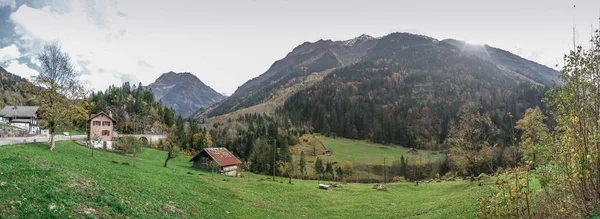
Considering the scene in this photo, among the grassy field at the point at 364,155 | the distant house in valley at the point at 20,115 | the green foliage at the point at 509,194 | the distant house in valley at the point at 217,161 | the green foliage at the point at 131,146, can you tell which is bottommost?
the grassy field at the point at 364,155

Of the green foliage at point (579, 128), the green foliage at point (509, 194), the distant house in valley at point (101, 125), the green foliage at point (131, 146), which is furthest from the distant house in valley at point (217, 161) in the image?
the green foliage at point (579, 128)

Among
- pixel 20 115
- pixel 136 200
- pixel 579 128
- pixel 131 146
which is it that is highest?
pixel 20 115

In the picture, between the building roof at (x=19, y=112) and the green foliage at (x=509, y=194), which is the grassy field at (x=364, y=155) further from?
the green foliage at (x=509, y=194)

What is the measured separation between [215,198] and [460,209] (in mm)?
25852

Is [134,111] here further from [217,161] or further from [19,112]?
[217,161]

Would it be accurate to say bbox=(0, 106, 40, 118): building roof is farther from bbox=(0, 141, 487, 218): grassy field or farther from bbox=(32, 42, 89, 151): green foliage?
bbox=(0, 141, 487, 218): grassy field

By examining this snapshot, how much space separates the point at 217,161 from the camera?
75.7 meters

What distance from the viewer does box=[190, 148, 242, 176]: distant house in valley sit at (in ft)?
252

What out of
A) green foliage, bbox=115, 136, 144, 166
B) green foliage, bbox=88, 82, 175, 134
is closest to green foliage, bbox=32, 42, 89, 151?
green foliage, bbox=115, 136, 144, 166

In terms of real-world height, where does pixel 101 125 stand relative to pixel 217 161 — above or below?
above

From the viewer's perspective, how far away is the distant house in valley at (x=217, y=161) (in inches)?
3019

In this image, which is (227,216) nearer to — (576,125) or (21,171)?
(21,171)

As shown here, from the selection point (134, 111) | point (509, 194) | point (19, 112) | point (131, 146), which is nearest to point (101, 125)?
point (131, 146)

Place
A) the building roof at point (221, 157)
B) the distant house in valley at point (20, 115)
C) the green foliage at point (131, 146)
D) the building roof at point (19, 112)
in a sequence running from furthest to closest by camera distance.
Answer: the building roof at point (19, 112), the distant house in valley at point (20, 115), the building roof at point (221, 157), the green foliage at point (131, 146)
